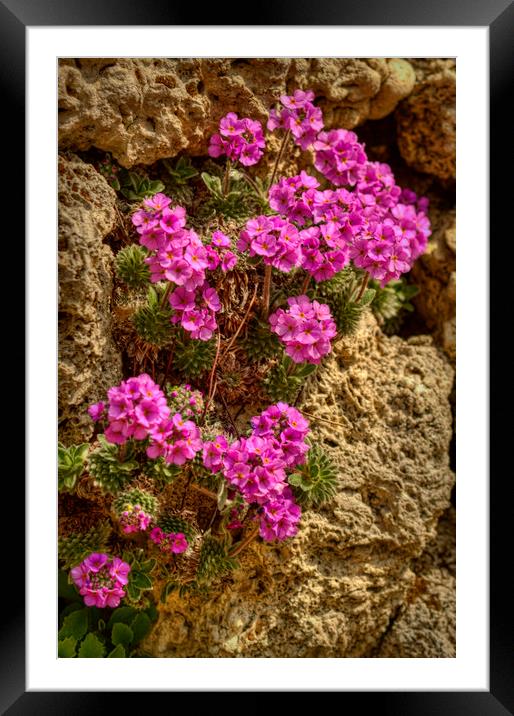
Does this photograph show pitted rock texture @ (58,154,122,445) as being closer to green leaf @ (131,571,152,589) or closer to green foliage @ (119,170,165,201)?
green foliage @ (119,170,165,201)

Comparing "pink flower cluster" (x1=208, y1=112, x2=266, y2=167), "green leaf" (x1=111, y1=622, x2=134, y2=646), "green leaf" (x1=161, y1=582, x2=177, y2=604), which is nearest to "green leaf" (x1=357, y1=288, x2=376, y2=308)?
"pink flower cluster" (x1=208, y1=112, x2=266, y2=167)

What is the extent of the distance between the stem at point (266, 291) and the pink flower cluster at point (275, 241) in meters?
0.09

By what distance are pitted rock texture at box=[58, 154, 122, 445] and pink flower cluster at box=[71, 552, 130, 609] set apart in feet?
1.85

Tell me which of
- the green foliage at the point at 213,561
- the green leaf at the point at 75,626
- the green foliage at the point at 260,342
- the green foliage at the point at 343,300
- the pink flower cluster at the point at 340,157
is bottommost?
the green leaf at the point at 75,626

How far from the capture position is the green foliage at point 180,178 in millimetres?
3285

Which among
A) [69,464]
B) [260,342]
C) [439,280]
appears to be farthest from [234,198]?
[69,464]

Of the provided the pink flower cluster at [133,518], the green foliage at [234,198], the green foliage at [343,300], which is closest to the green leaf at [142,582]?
the pink flower cluster at [133,518]

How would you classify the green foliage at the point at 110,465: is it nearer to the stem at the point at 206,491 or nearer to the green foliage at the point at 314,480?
the stem at the point at 206,491

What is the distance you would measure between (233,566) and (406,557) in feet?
3.17

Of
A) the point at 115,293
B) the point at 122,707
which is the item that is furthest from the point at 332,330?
the point at 122,707

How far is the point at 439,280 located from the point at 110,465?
2.22 metres

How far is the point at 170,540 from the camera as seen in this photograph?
2.99 m
